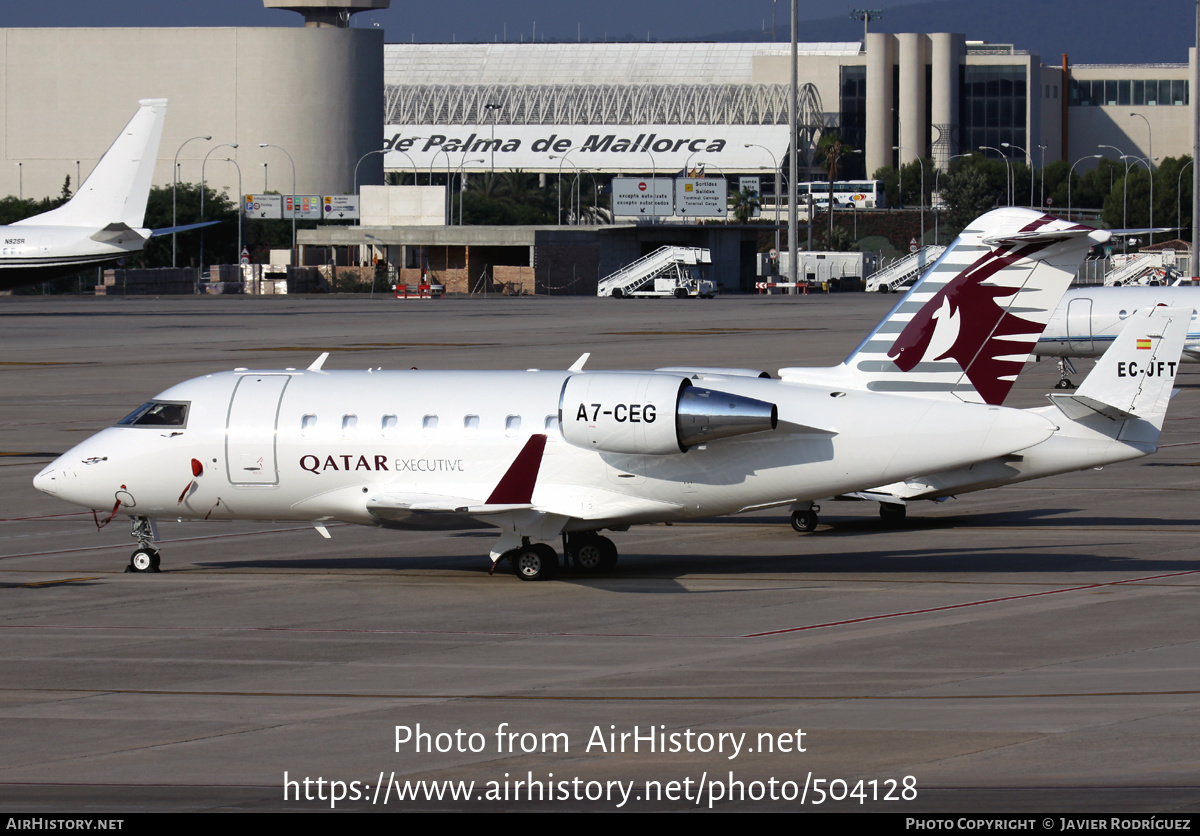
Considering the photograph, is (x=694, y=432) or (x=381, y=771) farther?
(x=694, y=432)

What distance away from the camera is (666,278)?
14175 cm

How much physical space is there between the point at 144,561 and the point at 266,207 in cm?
15971

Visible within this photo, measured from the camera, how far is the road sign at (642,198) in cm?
16275

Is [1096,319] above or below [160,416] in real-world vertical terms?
above

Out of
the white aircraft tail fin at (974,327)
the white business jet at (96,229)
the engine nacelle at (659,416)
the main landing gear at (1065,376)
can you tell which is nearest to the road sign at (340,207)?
the white business jet at (96,229)

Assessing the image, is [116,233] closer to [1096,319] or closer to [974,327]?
[1096,319]

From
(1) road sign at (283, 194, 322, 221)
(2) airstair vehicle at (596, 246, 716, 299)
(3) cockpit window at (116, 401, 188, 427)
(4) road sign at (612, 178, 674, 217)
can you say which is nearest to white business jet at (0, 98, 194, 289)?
(2) airstair vehicle at (596, 246, 716, 299)

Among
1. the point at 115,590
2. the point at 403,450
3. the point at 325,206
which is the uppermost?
the point at 325,206

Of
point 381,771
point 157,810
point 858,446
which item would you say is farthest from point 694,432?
point 157,810

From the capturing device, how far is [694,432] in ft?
74.3

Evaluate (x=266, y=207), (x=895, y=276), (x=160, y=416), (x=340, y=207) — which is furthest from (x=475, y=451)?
(x=340, y=207)
